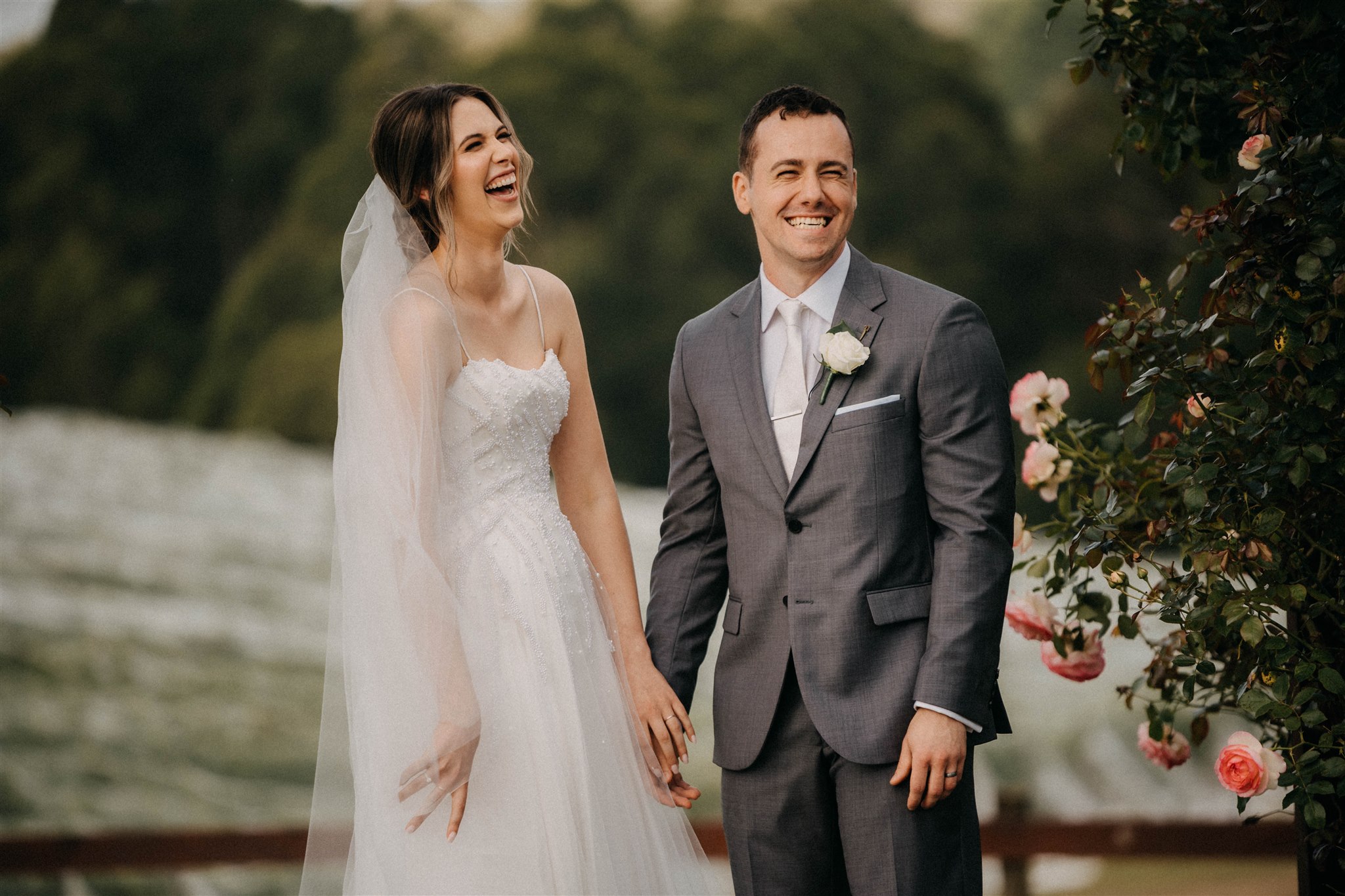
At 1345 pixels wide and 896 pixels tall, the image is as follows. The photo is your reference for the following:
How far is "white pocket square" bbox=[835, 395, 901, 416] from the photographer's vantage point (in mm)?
1902

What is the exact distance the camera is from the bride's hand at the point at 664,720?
2062mm

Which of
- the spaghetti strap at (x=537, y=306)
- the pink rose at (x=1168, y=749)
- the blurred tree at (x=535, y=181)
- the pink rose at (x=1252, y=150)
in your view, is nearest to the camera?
the pink rose at (x=1252, y=150)

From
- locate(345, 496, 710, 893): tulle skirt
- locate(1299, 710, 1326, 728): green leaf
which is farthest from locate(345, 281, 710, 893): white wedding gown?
locate(1299, 710, 1326, 728): green leaf

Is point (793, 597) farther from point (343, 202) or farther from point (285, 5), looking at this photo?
point (285, 5)

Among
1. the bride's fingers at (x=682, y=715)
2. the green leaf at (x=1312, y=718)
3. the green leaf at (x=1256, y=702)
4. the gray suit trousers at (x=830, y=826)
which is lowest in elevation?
the gray suit trousers at (x=830, y=826)

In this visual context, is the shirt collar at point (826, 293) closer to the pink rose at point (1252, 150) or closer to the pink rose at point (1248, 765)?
the pink rose at point (1252, 150)

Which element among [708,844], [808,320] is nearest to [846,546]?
[808,320]

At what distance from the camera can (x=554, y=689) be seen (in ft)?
6.47

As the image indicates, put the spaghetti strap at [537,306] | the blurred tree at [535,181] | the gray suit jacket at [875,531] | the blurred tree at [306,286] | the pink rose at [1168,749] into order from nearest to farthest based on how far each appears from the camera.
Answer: the gray suit jacket at [875,531], the spaghetti strap at [537,306], the pink rose at [1168,749], the blurred tree at [535,181], the blurred tree at [306,286]

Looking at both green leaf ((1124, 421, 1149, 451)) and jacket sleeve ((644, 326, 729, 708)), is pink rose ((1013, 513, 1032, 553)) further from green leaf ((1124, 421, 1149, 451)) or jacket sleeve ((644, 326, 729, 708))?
jacket sleeve ((644, 326, 729, 708))

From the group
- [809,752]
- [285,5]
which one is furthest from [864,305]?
[285,5]

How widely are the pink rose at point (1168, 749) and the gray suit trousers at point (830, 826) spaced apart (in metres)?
0.58

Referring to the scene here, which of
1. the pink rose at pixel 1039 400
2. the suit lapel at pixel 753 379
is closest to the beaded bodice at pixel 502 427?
the suit lapel at pixel 753 379

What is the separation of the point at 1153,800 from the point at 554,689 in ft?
13.1
